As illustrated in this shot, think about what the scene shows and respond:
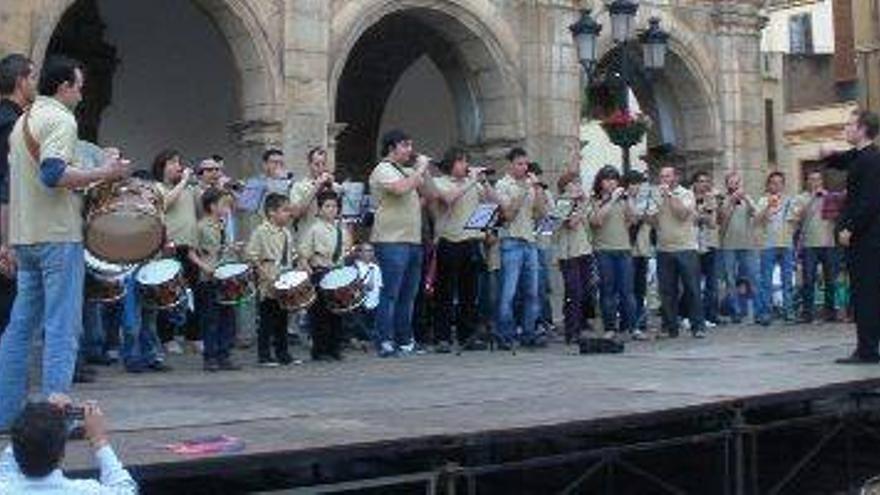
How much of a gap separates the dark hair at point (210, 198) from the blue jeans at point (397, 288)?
1474 mm

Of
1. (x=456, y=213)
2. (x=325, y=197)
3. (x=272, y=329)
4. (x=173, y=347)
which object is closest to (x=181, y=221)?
(x=272, y=329)

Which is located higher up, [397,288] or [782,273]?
[782,273]

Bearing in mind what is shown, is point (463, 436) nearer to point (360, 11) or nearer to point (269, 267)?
point (269, 267)

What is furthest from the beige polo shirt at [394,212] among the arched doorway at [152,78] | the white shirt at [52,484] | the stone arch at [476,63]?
the arched doorway at [152,78]

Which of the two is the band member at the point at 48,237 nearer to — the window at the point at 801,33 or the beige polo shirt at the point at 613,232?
the beige polo shirt at the point at 613,232

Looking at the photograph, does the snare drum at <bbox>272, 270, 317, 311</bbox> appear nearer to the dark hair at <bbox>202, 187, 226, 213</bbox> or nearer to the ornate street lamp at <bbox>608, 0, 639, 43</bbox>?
the dark hair at <bbox>202, 187, 226, 213</bbox>

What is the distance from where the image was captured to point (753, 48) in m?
20.7

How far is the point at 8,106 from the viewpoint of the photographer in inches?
274

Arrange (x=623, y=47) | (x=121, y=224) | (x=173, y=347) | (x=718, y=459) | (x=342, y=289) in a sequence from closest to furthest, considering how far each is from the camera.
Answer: (x=121, y=224), (x=718, y=459), (x=342, y=289), (x=173, y=347), (x=623, y=47)

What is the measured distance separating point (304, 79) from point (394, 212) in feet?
14.2

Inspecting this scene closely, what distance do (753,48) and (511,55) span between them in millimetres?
5228

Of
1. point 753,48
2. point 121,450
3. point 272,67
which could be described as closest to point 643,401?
point 121,450

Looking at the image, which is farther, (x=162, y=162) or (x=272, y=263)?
(x=162, y=162)

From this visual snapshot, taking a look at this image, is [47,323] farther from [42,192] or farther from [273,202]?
[273,202]
